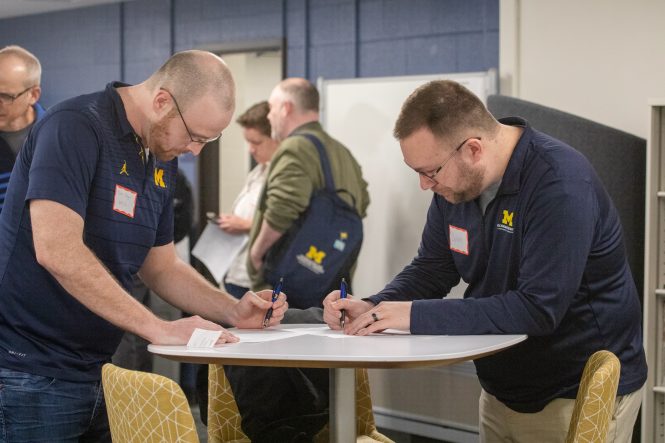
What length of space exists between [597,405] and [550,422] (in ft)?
0.97

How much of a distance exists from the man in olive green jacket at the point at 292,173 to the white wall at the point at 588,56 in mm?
942

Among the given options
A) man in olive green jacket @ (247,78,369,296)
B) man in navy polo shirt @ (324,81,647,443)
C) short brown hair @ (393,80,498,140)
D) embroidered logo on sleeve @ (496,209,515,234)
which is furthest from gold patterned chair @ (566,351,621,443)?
man in olive green jacket @ (247,78,369,296)

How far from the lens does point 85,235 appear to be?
1990mm

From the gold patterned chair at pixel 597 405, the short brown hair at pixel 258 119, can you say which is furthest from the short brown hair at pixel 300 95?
the gold patterned chair at pixel 597 405

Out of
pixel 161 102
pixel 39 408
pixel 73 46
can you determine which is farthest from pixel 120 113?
pixel 73 46

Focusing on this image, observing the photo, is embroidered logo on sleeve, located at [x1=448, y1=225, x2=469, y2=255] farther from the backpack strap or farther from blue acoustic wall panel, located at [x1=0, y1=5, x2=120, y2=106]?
blue acoustic wall panel, located at [x1=0, y1=5, x2=120, y2=106]

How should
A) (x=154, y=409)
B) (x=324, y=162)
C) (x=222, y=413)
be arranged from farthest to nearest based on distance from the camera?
(x=324, y=162), (x=222, y=413), (x=154, y=409)

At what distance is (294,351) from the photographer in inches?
70.1

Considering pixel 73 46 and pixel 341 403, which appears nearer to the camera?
pixel 341 403

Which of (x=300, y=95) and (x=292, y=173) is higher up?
(x=300, y=95)

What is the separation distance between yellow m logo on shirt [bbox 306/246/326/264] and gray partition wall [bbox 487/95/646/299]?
3.16ft

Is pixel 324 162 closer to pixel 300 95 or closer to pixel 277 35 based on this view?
pixel 300 95

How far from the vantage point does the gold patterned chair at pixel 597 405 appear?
1806 mm

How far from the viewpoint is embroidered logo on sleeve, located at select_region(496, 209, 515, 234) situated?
2033 mm
